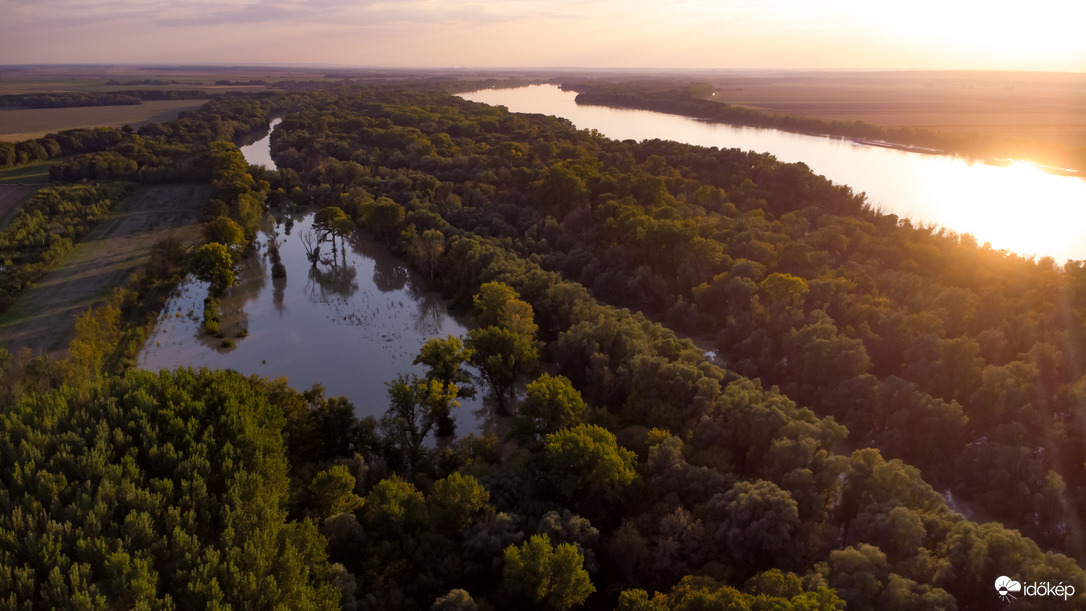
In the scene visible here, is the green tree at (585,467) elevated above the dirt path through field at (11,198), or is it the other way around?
the dirt path through field at (11,198)

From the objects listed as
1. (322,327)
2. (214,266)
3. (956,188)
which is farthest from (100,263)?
(956,188)

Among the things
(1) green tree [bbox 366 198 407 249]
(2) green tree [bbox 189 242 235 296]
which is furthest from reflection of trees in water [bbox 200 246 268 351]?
(1) green tree [bbox 366 198 407 249]

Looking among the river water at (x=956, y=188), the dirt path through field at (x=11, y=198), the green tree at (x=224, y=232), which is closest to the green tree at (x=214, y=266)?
the green tree at (x=224, y=232)

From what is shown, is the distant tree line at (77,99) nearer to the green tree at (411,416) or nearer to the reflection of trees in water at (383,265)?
the reflection of trees in water at (383,265)

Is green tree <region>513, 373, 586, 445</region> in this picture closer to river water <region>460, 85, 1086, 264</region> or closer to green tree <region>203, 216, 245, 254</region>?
green tree <region>203, 216, 245, 254</region>

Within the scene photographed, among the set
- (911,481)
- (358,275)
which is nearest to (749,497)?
(911,481)

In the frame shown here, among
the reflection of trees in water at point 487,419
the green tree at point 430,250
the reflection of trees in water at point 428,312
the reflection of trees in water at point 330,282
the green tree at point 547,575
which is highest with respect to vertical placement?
the green tree at point 430,250

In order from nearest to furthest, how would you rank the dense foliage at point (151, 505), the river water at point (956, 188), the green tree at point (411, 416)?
the dense foliage at point (151, 505), the green tree at point (411, 416), the river water at point (956, 188)
